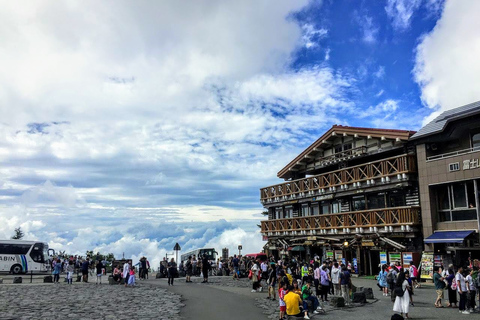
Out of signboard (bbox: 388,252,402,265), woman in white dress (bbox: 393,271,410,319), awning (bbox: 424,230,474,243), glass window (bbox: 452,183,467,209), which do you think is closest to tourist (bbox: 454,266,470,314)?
woman in white dress (bbox: 393,271,410,319)

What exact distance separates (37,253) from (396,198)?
34.4 meters

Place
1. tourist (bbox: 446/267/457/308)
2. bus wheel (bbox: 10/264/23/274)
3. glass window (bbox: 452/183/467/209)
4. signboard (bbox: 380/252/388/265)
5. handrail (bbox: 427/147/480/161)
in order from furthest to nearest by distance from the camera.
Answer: bus wheel (bbox: 10/264/23/274) < signboard (bbox: 380/252/388/265) < glass window (bbox: 452/183/467/209) < handrail (bbox: 427/147/480/161) < tourist (bbox: 446/267/457/308)

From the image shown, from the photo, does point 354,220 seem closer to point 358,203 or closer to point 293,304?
point 358,203

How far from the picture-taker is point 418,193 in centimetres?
2730

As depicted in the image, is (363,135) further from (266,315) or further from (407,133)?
(266,315)

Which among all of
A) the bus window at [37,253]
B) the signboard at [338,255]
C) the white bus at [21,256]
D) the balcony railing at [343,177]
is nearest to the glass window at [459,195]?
the balcony railing at [343,177]

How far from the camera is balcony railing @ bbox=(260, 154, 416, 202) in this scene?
27589mm

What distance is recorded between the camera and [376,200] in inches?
1224

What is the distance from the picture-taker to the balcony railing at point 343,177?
1086 inches

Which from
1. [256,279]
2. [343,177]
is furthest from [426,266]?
[256,279]

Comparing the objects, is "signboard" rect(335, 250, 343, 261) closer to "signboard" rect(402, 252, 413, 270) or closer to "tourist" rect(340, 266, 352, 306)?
"signboard" rect(402, 252, 413, 270)

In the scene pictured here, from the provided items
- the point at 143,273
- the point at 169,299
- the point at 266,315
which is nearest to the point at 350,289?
the point at 266,315

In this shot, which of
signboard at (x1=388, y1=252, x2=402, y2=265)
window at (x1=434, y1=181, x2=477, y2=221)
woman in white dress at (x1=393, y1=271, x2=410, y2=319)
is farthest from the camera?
signboard at (x1=388, y1=252, x2=402, y2=265)

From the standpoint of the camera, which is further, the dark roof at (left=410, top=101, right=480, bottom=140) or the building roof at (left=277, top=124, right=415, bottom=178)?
the building roof at (left=277, top=124, right=415, bottom=178)
